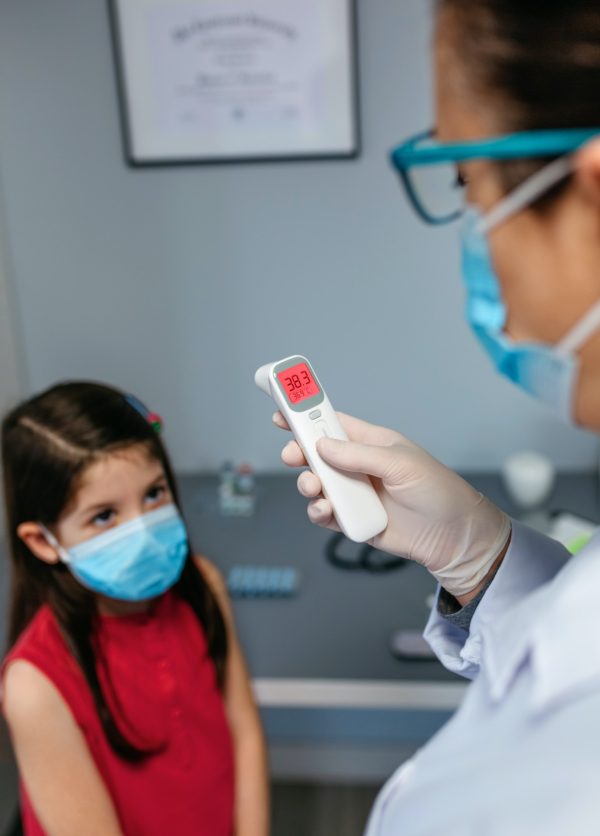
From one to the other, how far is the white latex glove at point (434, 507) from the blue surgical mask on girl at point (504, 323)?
0.68 ft

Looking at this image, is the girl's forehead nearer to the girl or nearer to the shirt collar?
the girl

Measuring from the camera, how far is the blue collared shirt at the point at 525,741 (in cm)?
40

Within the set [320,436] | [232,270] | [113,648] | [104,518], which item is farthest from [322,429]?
[232,270]

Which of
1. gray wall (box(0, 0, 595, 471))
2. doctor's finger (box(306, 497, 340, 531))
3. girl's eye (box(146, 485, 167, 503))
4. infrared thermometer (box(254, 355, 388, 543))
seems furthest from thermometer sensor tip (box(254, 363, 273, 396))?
gray wall (box(0, 0, 595, 471))

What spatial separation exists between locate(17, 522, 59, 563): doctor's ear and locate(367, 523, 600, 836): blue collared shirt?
22.7 inches

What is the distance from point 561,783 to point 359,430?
0.43 metres

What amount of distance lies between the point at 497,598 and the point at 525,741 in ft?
0.77

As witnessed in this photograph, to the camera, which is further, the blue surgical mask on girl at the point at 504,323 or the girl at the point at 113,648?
the girl at the point at 113,648

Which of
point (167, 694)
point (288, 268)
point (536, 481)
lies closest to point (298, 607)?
point (167, 694)

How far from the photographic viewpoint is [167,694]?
100 centimetres

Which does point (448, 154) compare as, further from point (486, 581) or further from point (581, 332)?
point (486, 581)

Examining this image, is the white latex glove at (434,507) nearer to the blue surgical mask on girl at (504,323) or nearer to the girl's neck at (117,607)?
the blue surgical mask on girl at (504,323)

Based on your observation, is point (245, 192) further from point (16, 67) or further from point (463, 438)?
point (463, 438)

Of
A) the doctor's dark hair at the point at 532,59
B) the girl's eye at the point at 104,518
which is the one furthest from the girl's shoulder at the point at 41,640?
the doctor's dark hair at the point at 532,59
